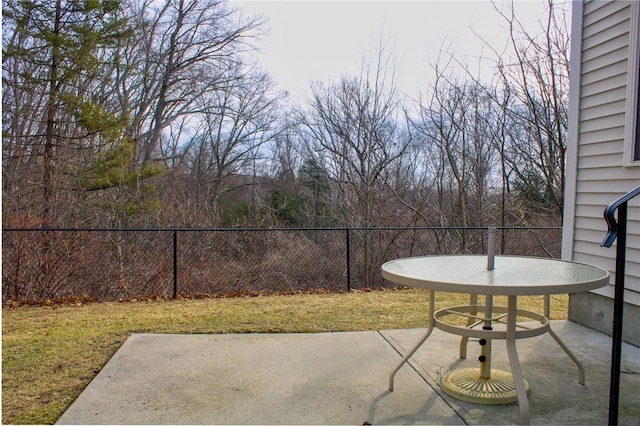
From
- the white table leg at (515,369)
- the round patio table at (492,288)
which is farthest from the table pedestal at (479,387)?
the white table leg at (515,369)

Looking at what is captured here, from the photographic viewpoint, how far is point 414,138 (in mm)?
10086

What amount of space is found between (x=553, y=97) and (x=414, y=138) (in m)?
3.24

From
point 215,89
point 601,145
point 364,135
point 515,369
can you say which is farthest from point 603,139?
point 215,89

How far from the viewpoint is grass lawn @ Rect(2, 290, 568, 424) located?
7.55ft

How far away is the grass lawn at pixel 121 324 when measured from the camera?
7.55 feet

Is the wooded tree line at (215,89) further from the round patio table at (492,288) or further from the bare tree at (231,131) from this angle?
the round patio table at (492,288)

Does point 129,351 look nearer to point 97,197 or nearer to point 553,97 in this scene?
point 97,197

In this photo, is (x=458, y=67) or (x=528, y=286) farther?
Result: (x=458, y=67)

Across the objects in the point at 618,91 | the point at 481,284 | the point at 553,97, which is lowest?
the point at 481,284

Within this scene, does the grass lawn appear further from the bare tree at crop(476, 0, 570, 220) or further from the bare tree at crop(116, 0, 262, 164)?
the bare tree at crop(116, 0, 262, 164)

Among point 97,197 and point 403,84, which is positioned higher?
point 403,84

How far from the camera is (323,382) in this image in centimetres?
242

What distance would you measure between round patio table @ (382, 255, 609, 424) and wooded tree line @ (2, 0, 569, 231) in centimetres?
570

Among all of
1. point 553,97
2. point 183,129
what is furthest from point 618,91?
point 183,129
